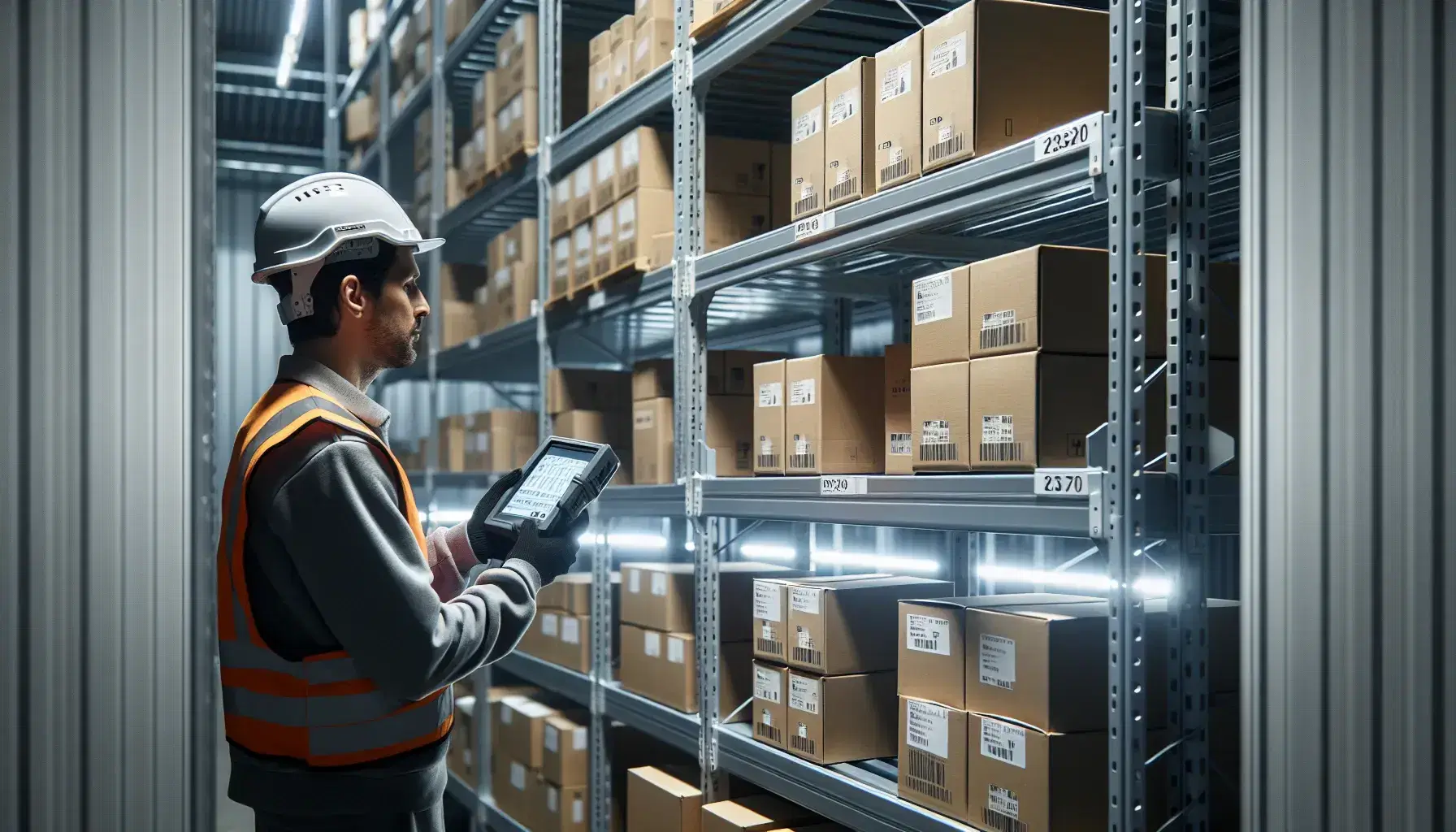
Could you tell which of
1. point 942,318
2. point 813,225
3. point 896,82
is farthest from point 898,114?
point 942,318

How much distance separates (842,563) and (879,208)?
2304 mm

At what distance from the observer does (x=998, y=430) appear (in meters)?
2.31

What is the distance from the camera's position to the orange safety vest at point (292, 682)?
2041 millimetres

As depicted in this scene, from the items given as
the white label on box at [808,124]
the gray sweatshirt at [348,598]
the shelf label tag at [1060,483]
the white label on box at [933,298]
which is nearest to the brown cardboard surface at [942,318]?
the white label on box at [933,298]

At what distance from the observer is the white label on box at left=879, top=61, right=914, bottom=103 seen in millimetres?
2617

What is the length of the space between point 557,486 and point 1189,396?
119 cm

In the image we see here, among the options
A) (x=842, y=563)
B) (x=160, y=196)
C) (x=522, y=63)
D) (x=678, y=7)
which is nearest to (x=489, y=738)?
(x=842, y=563)

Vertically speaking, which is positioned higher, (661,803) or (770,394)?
(770,394)

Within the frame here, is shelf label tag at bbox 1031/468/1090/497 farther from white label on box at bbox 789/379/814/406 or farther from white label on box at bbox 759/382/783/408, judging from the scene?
white label on box at bbox 759/382/783/408

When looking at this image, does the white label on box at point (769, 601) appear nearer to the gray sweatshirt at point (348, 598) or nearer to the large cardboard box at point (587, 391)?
the gray sweatshirt at point (348, 598)

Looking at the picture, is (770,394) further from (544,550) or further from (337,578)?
(337,578)

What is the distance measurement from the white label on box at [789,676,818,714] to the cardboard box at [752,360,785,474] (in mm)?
525

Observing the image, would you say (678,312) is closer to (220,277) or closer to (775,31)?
(775,31)

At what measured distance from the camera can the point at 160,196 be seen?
1.31 meters
